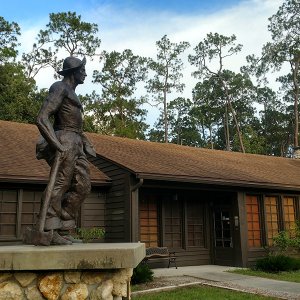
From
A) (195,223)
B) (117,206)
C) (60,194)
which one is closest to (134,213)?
(117,206)

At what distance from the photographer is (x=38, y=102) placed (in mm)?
23812

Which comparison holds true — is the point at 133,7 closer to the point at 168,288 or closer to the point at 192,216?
the point at 192,216

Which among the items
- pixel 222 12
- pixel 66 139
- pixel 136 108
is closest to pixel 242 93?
pixel 136 108

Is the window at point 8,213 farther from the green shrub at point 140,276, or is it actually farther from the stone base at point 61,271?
the stone base at point 61,271

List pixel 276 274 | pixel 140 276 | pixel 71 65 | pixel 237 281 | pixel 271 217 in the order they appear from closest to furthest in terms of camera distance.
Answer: pixel 71 65, pixel 140 276, pixel 237 281, pixel 276 274, pixel 271 217

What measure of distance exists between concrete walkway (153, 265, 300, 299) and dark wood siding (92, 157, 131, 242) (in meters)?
1.51

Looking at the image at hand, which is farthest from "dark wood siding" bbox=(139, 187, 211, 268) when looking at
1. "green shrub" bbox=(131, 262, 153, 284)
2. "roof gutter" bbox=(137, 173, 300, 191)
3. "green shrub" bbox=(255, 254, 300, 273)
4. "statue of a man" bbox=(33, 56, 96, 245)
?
"statue of a man" bbox=(33, 56, 96, 245)

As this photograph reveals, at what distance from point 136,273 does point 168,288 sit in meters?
0.96

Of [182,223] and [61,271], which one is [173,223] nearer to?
[182,223]

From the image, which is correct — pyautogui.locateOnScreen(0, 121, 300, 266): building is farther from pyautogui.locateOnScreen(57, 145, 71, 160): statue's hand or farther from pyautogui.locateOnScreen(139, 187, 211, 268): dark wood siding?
pyautogui.locateOnScreen(57, 145, 71, 160): statue's hand

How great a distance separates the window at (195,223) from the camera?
13219 mm

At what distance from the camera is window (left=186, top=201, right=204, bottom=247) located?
13.2 metres

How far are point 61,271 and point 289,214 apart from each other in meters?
12.2

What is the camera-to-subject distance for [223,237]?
13.2 m
